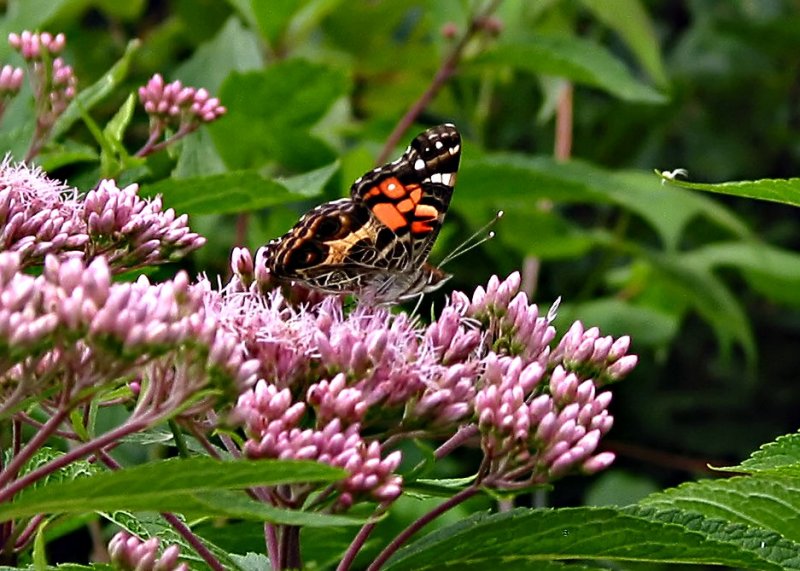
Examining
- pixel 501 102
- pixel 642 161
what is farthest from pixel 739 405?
pixel 501 102

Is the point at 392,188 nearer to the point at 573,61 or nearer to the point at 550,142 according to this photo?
the point at 573,61

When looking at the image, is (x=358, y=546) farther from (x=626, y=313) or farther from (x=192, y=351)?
(x=626, y=313)

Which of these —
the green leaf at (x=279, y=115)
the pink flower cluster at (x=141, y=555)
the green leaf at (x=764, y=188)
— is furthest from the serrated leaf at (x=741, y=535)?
the green leaf at (x=279, y=115)

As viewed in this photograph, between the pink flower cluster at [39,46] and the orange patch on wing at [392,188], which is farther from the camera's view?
the pink flower cluster at [39,46]

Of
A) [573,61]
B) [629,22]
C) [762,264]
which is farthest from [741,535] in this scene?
[762,264]

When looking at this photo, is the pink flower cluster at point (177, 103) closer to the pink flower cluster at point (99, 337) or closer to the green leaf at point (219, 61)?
the green leaf at point (219, 61)

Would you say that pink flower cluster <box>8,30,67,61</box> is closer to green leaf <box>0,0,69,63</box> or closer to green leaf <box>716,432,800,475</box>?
green leaf <box>0,0,69,63</box>
